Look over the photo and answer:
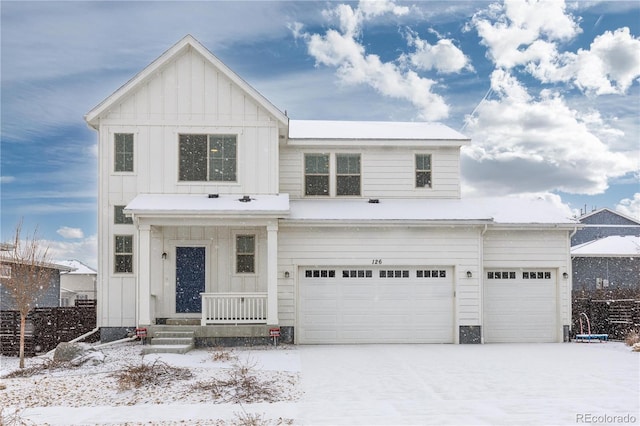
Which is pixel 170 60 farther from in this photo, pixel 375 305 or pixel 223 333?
pixel 375 305

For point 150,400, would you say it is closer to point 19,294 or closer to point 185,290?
point 19,294

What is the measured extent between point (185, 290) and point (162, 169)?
11.7ft

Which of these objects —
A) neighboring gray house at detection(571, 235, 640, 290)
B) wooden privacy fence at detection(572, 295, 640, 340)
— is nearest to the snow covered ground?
wooden privacy fence at detection(572, 295, 640, 340)

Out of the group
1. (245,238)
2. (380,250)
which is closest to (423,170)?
(380,250)

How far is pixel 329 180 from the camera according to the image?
62.7 feet

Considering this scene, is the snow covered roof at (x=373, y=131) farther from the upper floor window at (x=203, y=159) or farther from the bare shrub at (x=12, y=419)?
the bare shrub at (x=12, y=419)

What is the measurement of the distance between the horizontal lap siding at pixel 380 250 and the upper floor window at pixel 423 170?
220cm

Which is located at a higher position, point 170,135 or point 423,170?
point 170,135

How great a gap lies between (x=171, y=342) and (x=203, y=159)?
5359 mm

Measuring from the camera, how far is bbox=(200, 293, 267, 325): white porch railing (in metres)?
16.3

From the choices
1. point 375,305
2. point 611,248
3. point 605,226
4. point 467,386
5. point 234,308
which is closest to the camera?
point 467,386

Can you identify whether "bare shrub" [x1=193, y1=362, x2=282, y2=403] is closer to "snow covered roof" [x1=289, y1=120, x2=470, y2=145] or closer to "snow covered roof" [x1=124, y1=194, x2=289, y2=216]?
"snow covered roof" [x1=124, y1=194, x2=289, y2=216]

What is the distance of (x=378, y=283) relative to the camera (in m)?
17.7

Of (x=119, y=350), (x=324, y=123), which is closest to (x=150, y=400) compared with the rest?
(x=119, y=350)
